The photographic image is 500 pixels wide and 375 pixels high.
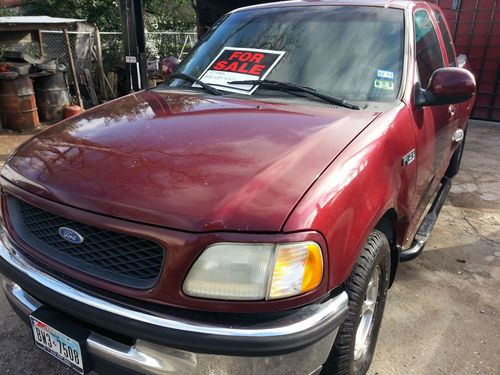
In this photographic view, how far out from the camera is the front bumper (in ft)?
4.94

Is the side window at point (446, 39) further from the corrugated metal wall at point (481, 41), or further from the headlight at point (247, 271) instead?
the corrugated metal wall at point (481, 41)

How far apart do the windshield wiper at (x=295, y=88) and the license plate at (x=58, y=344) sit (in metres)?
1.68

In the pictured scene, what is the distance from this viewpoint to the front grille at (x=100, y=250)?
162cm

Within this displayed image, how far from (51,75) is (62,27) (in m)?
1.98

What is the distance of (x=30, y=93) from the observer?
299 inches

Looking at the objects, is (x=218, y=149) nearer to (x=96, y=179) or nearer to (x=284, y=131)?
(x=284, y=131)

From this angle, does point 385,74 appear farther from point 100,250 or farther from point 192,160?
point 100,250

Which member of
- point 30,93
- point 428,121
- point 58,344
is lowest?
point 30,93

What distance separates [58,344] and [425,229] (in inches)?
98.5

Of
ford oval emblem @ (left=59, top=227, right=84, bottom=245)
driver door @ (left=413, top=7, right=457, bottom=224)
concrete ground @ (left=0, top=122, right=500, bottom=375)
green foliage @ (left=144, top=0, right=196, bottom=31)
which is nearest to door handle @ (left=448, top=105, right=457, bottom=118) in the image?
driver door @ (left=413, top=7, right=457, bottom=224)

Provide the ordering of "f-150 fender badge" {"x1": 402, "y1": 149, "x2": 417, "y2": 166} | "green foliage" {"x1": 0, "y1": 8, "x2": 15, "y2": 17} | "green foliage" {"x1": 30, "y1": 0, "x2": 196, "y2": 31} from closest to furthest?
"f-150 fender badge" {"x1": 402, "y1": 149, "x2": 417, "y2": 166}
"green foliage" {"x1": 0, "y1": 8, "x2": 15, "y2": 17}
"green foliage" {"x1": 30, "y1": 0, "x2": 196, "y2": 31}

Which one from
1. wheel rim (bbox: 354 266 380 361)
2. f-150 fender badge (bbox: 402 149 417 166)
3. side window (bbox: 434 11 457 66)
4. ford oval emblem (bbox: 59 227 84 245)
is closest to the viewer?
ford oval emblem (bbox: 59 227 84 245)

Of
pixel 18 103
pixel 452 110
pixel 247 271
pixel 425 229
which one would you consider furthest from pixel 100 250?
pixel 18 103

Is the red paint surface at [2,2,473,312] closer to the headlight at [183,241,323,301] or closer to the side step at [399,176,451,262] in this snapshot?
the headlight at [183,241,323,301]
